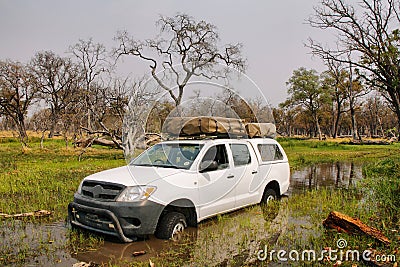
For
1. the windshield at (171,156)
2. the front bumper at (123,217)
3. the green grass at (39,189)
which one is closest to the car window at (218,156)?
the windshield at (171,156)

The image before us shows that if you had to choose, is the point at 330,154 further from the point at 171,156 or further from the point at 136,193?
the point at 136,193

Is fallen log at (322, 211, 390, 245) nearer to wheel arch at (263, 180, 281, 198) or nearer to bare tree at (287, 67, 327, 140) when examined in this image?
wheel arch at (263, 180, 281, 198)

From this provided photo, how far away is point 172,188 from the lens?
622 cm

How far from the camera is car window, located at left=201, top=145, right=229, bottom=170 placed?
23.6 feet

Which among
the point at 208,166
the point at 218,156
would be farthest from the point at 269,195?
the point at 208,166

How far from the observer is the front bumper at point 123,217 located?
5.78m

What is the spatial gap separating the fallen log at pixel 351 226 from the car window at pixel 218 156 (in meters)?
2.26

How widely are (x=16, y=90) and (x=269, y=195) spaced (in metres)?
47.0

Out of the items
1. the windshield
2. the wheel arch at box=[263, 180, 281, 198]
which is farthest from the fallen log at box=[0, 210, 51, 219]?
the wheel arch at box=[263, 180, 281, 198]

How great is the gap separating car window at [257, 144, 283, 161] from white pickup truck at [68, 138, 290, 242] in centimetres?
7

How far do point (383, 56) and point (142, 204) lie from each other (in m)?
14.7

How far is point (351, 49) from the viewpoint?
61.4ft

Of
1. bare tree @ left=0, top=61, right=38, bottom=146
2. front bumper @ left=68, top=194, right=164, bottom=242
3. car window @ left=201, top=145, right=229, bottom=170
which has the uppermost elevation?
bare tree @ left=0, top=61, right=38, bottom=146

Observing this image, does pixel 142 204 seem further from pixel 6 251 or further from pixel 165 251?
pixel 6 251
